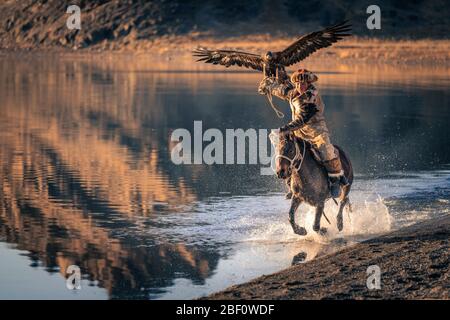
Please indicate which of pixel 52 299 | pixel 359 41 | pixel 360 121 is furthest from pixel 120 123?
pixel 359 41

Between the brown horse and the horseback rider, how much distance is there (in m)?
0.11

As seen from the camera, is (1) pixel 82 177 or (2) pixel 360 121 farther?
(2) pixel 360 121

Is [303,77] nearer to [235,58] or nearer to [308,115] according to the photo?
[308,115]

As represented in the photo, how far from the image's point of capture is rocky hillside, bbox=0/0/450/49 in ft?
259

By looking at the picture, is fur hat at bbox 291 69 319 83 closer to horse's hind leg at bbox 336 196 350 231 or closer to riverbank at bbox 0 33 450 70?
horse's hind leg at bbox 336 196 350 231

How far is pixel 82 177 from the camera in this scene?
17.5m

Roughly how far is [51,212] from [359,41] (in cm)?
5725

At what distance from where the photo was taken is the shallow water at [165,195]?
36.6 feet

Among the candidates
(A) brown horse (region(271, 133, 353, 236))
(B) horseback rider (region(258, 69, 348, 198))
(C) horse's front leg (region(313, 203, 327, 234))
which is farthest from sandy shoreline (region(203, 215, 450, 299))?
(B) horseback rider (region(258, 69, 348, 198))

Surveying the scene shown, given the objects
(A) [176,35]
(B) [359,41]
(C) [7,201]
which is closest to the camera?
(C) [7,201]

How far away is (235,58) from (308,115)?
1.41 metres

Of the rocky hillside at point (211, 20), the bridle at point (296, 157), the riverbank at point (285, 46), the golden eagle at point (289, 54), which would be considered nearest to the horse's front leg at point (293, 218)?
the bridle at point (296, 157)
